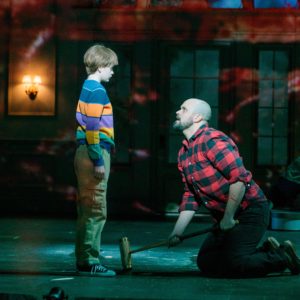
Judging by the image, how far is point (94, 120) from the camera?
6562 mm

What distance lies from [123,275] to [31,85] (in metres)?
5.88

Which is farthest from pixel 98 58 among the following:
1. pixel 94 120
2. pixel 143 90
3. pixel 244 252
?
pixel 143 90

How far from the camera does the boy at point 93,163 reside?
6.67 metres

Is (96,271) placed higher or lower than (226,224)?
lower

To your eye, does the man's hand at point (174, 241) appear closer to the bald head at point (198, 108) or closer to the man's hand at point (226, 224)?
the man's hand at point (226, 224)

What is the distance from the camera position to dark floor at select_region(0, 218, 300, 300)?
6.05 metres

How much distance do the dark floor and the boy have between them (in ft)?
0.72

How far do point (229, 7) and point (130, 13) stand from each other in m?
1.35

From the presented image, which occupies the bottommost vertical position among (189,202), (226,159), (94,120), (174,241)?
(174,241)

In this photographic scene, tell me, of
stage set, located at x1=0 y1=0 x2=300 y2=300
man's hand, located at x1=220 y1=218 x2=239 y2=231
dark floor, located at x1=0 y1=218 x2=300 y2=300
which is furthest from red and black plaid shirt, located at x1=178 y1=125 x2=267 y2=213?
stage set, located at x1=0 y1=0 x2=300 y2=300

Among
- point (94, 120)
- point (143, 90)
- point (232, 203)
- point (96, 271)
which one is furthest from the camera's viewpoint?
point (143, 90)

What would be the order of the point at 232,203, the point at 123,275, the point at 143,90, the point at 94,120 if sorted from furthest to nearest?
1. the point at 143,90
2. the point at 123,275
3. the point at 94,120
4. the point at 232,203

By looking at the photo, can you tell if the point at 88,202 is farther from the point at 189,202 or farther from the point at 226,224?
the point at 226,224

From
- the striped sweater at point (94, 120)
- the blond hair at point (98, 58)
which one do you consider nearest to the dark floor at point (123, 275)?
the striped sweater at point (94, 120)
